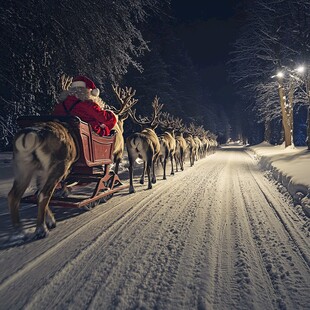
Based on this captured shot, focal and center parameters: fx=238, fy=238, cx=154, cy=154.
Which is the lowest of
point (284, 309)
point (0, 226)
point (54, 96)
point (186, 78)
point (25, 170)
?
point (284, 309)

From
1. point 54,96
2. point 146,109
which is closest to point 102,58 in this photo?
point 54,96

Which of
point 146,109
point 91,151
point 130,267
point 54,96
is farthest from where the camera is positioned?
point 146,109

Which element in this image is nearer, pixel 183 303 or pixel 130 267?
pixel 183 303

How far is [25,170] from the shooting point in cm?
325

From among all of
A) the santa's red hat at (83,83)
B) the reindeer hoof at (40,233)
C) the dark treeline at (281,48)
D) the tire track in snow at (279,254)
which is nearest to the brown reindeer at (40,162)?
A: the reindeer hoof at (40,233)

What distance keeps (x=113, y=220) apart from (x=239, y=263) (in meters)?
2.19

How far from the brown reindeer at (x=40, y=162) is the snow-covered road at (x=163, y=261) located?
52cm

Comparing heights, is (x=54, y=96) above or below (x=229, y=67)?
below

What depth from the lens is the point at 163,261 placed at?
273 centimetres

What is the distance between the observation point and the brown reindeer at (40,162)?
10.3 ft

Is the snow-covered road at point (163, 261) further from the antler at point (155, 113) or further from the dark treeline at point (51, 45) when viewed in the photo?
the antler at point (155, 113)

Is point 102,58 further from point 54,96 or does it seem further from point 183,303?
point 183,303

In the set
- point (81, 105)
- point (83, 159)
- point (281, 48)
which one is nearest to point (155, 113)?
point (81, 105)

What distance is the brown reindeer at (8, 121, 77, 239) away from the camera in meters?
3.15
